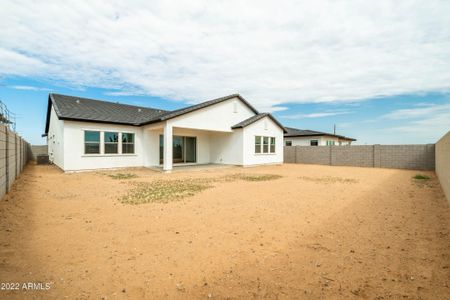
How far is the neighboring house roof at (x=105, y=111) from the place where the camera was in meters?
14.0

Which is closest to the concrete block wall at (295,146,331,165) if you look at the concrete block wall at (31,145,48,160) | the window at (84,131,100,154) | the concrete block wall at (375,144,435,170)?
the concrete block wall at (375,144,435,170)

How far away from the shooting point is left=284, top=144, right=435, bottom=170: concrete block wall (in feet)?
57.2

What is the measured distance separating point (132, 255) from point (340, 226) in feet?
13.3

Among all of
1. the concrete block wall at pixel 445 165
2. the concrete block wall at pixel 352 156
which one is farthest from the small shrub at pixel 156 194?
the concrete block wall at pixel 352 156

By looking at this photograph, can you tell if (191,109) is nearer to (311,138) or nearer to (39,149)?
(311,138)

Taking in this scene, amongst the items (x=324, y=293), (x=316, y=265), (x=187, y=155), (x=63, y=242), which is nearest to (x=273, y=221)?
(x=316, y=265)

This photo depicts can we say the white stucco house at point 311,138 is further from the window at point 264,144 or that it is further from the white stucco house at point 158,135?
the white stucco house at point 158,135

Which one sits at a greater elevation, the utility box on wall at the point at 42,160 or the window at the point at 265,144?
the window at the point at 265,144

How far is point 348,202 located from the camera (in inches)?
270

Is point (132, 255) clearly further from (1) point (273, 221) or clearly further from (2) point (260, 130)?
(2) point (260, 130)

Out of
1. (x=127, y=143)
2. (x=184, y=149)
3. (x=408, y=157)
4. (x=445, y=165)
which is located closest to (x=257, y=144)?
(x=184, y=149)

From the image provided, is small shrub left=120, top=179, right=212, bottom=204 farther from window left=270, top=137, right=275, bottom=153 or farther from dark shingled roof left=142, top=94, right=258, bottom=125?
window left=270, top=137, right=275, bottom=153

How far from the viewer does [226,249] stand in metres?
3.74

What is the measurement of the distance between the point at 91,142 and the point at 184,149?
6684 millimetres
